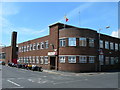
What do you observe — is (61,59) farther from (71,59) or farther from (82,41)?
(82,41)

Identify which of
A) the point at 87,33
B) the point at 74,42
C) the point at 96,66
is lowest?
the point at 96,66

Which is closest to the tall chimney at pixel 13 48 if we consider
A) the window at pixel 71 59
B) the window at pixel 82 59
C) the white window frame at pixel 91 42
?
the window at pixel 71 59

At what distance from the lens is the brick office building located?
32.9 meters

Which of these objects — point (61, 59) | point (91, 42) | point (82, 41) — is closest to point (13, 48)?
point (61, 59)

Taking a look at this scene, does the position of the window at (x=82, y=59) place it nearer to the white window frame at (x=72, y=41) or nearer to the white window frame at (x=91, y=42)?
the white window frame at (x=72, y=41)

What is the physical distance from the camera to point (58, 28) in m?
36.4

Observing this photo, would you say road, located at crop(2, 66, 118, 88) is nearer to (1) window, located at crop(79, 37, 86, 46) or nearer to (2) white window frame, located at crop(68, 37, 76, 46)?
(2) white window frame, located at crop(68, 37, 76, 46)

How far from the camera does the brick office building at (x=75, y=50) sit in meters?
32.9

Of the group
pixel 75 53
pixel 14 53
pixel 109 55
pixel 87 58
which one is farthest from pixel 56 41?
pixel 14 53

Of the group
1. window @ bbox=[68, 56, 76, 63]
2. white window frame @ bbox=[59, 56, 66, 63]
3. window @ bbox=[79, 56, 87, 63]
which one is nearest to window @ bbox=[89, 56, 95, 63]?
window @ bbox=[79, 56, 87, 63]

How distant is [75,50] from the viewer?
32.8 m

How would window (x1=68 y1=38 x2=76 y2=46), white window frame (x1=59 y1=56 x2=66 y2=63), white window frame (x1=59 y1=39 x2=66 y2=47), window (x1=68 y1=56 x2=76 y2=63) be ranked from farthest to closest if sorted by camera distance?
white window frame (x1=59 y1=39 x2=66 y2=47)
white window frame (x1=59 y1=56 x2=66 y2=63)
window (x1=68 y1=38 x2=76 y2=46)
window (x1=68 y1=56 x2=76 y2=63)

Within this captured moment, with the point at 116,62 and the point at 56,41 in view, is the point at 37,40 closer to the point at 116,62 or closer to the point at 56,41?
the point at 56,41

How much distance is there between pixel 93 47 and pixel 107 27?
213 inches
